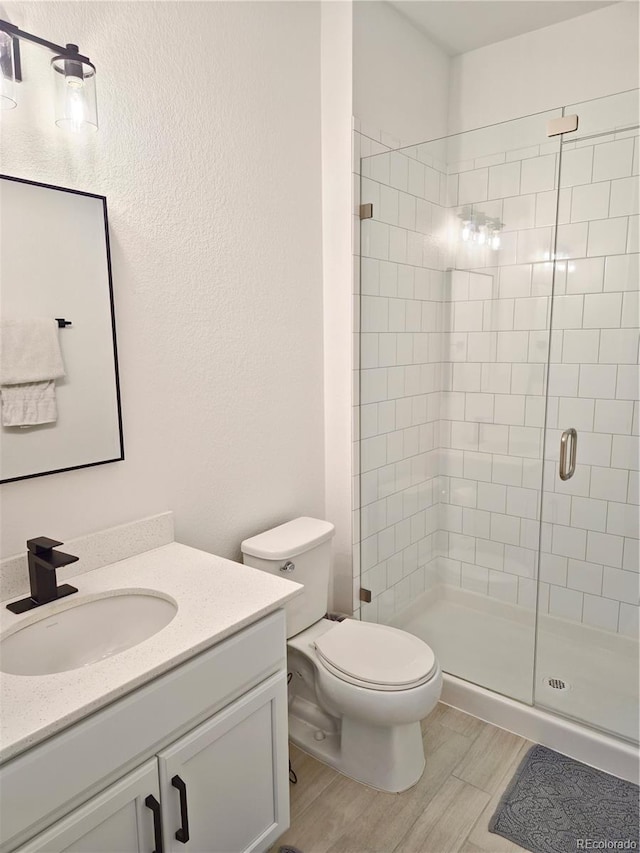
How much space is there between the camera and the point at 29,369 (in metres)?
1.46

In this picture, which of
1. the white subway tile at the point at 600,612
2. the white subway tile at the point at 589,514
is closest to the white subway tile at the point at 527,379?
the white subway tile at the point at 589,514

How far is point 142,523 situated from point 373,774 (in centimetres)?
117

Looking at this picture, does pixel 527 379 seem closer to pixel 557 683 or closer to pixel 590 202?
pixel 590 202

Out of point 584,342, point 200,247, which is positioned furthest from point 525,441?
point 200,247

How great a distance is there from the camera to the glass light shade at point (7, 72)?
4.27 feet

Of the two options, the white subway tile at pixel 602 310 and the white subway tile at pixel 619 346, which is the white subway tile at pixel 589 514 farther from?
the white subway tile at pixel 602 310

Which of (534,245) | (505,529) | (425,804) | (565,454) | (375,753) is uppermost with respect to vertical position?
(534,245)

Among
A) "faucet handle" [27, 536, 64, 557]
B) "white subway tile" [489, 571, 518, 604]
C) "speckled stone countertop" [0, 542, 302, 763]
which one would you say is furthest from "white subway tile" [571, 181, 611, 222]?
"faucet handle" [27, 536, 64, 557]

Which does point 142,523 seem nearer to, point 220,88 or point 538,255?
point 220,88

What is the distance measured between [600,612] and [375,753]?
4.41ft

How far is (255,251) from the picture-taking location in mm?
2105

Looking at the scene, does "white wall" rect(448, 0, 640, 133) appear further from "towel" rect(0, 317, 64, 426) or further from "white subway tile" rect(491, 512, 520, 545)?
"towel" rect(0, 317, 64, 426)

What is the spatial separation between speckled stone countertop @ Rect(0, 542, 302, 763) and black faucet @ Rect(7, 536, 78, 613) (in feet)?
0.09

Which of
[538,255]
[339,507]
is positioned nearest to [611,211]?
[538,255]
